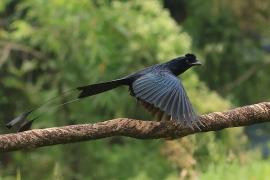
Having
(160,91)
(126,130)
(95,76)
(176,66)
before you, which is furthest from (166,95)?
(95,76)

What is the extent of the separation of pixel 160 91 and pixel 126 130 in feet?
0.94

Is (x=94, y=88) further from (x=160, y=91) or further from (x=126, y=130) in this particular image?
(x=126, y=130)

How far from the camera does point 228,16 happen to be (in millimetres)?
11508

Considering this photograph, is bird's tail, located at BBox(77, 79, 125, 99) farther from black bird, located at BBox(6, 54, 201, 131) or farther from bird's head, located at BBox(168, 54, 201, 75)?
bird's head, located at BBox(168, 54, 201, 75)

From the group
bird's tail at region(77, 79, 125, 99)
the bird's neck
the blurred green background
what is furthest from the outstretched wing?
the blurred green background

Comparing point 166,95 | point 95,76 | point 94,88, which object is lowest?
point 95,76

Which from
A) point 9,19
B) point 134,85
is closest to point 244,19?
point 9,19

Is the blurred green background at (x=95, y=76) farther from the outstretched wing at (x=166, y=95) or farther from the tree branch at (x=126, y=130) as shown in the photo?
the tree branch at (x=126, y=130)

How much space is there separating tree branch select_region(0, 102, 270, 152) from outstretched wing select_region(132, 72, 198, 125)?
0.17 ft

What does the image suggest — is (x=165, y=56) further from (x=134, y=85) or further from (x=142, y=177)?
(x=134, y=85)

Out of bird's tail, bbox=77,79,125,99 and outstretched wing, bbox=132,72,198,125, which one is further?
bird's tail, bbox=77,79,125,99

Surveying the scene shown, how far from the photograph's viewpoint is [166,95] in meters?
3.28

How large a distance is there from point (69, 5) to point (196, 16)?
4.05 metres

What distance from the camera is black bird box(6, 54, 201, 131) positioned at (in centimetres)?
Result: 312
